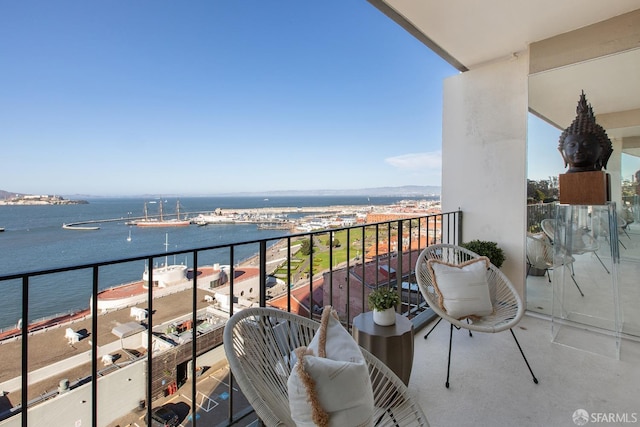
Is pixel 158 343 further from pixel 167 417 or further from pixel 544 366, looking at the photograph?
pixel 544 366

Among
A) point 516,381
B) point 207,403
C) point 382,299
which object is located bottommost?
point 207,403

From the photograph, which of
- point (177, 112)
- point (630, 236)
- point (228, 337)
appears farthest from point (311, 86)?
point (228, 337)

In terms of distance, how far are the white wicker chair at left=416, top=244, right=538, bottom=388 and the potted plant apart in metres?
0.43

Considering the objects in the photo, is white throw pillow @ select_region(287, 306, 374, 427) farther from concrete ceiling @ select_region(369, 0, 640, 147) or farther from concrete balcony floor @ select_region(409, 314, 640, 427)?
concrete ceiling @ select_region(369, 0, 640, 147)

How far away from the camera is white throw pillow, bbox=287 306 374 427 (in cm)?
82

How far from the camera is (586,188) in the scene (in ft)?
8.41

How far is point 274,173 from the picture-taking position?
74.6 feet

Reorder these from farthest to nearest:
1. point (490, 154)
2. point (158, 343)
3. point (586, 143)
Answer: point (490, 154), point (158, 343), point (586, 143)

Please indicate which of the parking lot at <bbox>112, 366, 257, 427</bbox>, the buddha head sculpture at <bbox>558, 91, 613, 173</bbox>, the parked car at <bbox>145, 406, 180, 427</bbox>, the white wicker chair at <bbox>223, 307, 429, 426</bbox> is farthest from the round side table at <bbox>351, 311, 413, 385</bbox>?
the parked car at <bbox>145, 406, 180, 427</bbox>

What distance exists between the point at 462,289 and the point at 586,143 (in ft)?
5.95

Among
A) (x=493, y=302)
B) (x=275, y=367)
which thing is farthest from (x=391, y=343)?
(x=493, y=302)

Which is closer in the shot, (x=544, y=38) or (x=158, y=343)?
(x=544, y=38)

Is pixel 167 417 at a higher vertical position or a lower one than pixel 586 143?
lower

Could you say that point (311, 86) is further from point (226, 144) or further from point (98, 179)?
point (98, 179)
